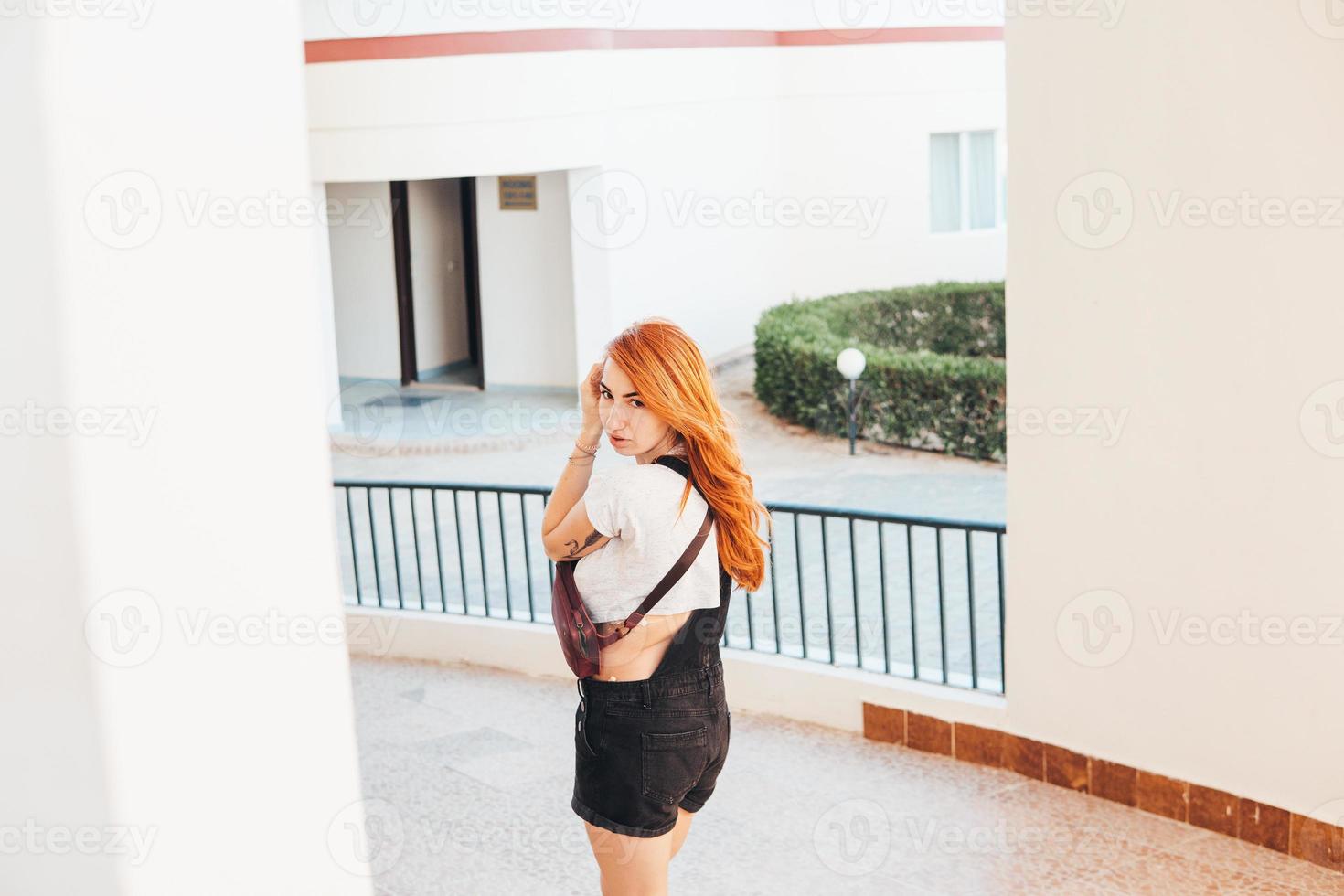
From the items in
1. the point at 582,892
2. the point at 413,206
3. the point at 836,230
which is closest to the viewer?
the point at 582,892

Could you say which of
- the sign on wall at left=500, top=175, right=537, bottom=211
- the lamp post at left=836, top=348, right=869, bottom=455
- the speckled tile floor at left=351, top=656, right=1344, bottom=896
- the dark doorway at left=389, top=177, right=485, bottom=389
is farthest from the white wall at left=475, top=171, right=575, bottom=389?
the speckled tile floor at left=351, top=656, right=1344, bottom=896

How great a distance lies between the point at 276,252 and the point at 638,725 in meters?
1.34

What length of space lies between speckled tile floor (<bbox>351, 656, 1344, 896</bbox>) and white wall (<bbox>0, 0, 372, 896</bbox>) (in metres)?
2.73

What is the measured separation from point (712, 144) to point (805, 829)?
11.7 m

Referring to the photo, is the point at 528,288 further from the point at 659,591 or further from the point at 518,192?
the point at 659,591

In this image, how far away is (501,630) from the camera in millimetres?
6414

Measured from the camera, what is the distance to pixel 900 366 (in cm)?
1177

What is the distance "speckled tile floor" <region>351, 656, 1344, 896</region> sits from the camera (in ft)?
13.8

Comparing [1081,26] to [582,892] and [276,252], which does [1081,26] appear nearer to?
[582,892]

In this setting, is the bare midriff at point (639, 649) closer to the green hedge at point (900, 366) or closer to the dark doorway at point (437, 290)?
the green hedge at point (900, 366)

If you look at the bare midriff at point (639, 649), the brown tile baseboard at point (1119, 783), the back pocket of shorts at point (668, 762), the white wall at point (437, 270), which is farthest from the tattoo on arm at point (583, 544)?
the white wall at point (437, 270)

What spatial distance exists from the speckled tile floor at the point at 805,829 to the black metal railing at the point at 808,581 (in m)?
0.50

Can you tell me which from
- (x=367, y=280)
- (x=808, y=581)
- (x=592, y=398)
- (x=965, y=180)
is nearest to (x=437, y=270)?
(x=367, y=280)

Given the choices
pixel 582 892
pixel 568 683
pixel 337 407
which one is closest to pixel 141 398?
pixel 582 892
